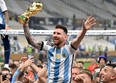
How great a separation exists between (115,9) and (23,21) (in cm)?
3429

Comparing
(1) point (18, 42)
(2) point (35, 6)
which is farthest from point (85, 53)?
(2) point (35, 6)

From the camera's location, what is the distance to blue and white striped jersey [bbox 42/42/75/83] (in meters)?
5.68

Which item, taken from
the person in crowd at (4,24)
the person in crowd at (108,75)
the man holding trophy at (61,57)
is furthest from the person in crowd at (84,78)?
the person in crowd at (4,24)

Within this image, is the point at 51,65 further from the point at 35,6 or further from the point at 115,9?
the point at 115,9

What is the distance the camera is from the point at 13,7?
3488cm

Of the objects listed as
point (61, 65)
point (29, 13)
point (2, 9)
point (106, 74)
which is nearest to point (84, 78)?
point (106, 74)

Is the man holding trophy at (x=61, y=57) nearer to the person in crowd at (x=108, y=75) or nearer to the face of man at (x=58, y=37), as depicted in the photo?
the face of man at (x=58, y=37)

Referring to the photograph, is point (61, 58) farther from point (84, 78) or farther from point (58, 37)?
point (84, 78)

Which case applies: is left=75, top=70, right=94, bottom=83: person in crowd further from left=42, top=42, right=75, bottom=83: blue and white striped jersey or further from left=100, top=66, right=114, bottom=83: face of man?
left=42, top=42, right=75, bottom=83: blue and white striped jersey

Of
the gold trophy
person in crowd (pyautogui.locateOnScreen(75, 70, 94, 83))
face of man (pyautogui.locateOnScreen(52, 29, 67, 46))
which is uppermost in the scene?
the gold trophy

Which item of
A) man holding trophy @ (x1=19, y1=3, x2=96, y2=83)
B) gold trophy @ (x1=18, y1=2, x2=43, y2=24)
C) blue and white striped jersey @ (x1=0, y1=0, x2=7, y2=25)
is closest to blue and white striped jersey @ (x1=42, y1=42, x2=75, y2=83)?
man holding trophy @ (x1=19, y1=3, x2=96, y2=83)

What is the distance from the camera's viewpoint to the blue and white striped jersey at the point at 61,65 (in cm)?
568

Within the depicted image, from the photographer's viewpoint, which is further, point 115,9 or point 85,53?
point 115,9

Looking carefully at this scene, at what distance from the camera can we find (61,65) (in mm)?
5691
